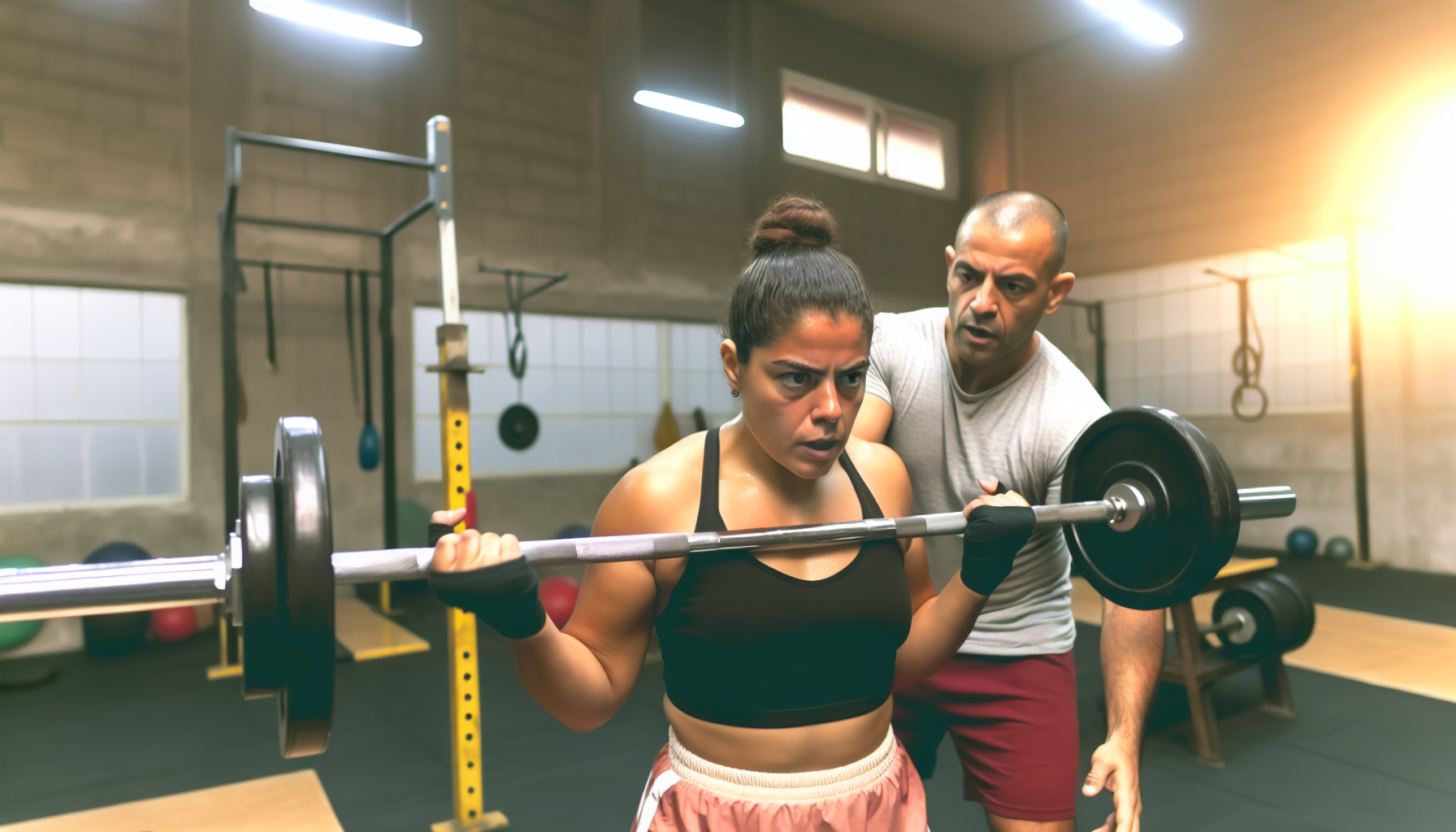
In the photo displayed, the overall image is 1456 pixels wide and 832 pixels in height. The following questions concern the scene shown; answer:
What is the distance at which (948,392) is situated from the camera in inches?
61.2

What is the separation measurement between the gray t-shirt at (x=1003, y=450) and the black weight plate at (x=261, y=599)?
1.06 m

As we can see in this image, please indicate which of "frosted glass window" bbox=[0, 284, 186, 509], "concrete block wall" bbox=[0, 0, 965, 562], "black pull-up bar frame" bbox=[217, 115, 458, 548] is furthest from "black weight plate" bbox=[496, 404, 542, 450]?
"frosted glass window" bbox=[0, 284, 186, 509]

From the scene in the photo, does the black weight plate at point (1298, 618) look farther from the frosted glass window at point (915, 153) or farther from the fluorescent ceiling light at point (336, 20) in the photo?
the frosted glass window at point (915, 153)

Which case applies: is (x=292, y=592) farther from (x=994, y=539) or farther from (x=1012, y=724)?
(x=1012, y=724)

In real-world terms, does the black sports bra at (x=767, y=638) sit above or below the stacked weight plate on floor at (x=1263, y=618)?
above

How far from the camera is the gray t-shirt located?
1.47 m

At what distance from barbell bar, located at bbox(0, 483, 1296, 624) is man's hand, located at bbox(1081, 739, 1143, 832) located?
46cm

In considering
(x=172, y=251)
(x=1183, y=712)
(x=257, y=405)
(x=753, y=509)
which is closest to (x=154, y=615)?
(x=257, y=405)

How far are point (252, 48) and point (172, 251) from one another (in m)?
1.39

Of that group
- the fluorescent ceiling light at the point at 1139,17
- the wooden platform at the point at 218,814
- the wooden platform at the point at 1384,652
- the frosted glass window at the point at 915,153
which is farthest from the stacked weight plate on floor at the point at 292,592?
the frosted glass window at the point at 915,153

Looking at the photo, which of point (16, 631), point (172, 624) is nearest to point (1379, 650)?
point (172, 624)

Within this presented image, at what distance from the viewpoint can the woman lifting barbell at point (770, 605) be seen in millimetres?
1003

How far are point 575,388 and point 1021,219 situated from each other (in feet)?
17.5

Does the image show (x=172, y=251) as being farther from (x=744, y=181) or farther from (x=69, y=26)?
(x=744, y=181)
